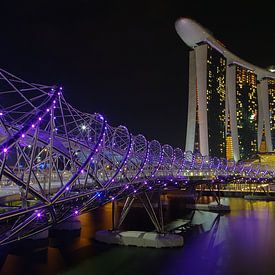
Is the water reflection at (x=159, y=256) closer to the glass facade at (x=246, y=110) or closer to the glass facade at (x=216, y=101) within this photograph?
the glass facade at (x=216, y=101)

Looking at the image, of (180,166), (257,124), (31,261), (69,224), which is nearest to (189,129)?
(257,124)

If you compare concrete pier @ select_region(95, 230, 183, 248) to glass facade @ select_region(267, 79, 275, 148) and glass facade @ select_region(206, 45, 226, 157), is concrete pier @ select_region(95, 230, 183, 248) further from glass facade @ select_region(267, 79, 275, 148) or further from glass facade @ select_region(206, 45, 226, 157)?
glass facade @ select_region(267, 79, 275, 148)

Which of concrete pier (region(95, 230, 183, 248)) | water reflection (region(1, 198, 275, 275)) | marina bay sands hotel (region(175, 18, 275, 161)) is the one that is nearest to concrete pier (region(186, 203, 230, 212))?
water reflection (region(1, 198, 275, 275))

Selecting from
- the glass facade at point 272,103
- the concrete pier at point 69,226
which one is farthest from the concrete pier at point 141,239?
the glass facade at point 272,103

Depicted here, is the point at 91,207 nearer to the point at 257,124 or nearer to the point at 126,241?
the point at 126,241

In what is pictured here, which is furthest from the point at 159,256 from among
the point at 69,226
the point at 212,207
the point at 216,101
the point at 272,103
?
the point at 272,103
